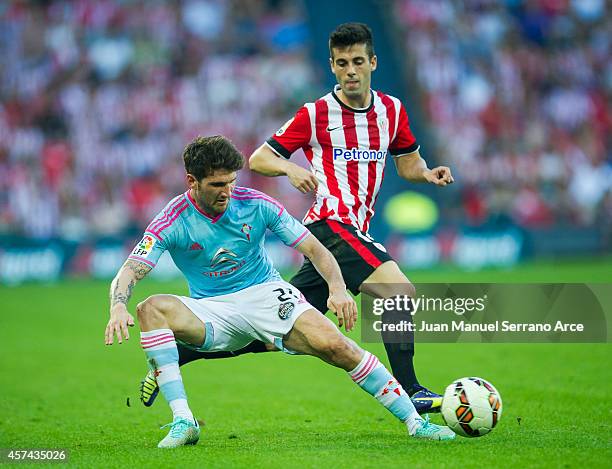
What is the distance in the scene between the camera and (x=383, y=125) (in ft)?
25.3

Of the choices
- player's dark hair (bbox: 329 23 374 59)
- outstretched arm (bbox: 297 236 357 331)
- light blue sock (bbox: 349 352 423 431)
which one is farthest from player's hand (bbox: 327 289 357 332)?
player's dark hair (bbox: 329 23 374 59)

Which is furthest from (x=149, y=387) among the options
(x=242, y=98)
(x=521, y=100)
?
(x=521, y=100)

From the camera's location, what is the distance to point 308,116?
7.63 meters

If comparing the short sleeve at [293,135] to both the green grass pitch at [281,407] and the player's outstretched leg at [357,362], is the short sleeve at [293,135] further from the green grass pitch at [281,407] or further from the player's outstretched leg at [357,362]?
the green grass pitch at [281,407]

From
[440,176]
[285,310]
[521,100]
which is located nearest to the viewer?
[285,310]

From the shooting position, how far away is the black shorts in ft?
24.0

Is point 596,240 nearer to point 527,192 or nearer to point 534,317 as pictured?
point 527,192

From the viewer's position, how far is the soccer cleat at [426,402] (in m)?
6.82

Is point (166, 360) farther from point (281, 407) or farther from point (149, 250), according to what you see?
point (281, 407)

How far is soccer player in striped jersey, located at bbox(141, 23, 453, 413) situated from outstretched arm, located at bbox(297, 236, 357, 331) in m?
0.68

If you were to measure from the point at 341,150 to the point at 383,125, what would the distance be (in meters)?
0.39

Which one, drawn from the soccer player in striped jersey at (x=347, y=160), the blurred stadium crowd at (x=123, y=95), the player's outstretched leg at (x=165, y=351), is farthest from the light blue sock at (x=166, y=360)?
the blurred stadium crowd at (x=123, y=95)

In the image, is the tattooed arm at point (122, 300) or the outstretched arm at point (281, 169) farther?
the outstretched arm at point (281, 169)

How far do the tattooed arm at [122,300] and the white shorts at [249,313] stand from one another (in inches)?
18.0
